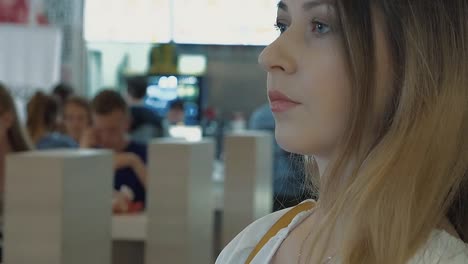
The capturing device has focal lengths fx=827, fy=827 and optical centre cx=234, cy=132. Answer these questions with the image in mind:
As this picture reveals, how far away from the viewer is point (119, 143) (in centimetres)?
475

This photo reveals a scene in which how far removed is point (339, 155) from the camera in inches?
39.6

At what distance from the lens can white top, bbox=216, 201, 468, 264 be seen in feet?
3.02

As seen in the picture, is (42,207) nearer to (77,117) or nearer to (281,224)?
(281,224)

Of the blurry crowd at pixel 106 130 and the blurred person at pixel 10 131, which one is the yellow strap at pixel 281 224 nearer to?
the blurry crowd at pixel 106 130

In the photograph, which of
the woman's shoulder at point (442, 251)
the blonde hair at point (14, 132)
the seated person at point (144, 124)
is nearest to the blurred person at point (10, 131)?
the blonde hair at point (14, 132)

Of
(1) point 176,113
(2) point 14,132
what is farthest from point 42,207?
(1) point 176,113

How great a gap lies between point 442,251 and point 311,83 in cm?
25

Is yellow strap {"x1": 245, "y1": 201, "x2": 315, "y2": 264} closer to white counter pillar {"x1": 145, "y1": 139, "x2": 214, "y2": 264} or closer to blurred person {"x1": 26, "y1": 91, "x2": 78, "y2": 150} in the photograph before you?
white counter pillar {"x1": 145, "y1": 139, "x2": 214, "y2": 264}

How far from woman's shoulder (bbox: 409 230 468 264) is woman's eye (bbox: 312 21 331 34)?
27 cm

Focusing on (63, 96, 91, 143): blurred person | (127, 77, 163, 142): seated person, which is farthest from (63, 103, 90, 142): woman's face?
(127, 77, 163, 142): seated person

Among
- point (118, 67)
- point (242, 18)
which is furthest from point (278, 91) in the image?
point (118, 67)

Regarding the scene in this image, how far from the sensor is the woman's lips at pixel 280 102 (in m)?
1.00

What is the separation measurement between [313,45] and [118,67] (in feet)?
24.1

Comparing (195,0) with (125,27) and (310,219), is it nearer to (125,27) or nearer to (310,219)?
(125,27)
